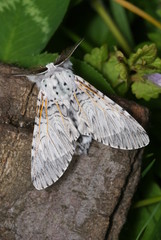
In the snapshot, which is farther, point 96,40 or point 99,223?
point 96,40

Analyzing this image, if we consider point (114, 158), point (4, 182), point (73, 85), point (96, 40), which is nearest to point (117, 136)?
point (114, 158)

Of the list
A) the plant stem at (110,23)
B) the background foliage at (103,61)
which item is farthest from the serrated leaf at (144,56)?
the plant stem at (110,23)

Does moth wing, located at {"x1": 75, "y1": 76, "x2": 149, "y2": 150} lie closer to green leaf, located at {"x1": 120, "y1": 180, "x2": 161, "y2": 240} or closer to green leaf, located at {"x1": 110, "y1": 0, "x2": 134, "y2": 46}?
green leaf, located at {"x1": 120, "y1": 180, "x2": 161, "y2": 240}

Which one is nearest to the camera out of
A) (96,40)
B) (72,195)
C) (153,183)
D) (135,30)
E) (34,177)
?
(34,177)

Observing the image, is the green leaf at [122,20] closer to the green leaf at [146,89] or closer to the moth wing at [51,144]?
the green leaf at [146,89]

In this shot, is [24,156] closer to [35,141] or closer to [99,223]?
[35,141]

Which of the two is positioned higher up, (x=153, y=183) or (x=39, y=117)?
(x=39, y=117)

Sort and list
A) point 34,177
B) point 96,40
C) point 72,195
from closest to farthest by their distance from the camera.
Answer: point 34,177 < point 72,195 < point 96,40

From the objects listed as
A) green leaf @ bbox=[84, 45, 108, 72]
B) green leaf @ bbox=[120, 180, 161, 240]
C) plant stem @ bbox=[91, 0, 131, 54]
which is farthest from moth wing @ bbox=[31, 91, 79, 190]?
plant stem @ bbox=[91, 0, 131, 54]
